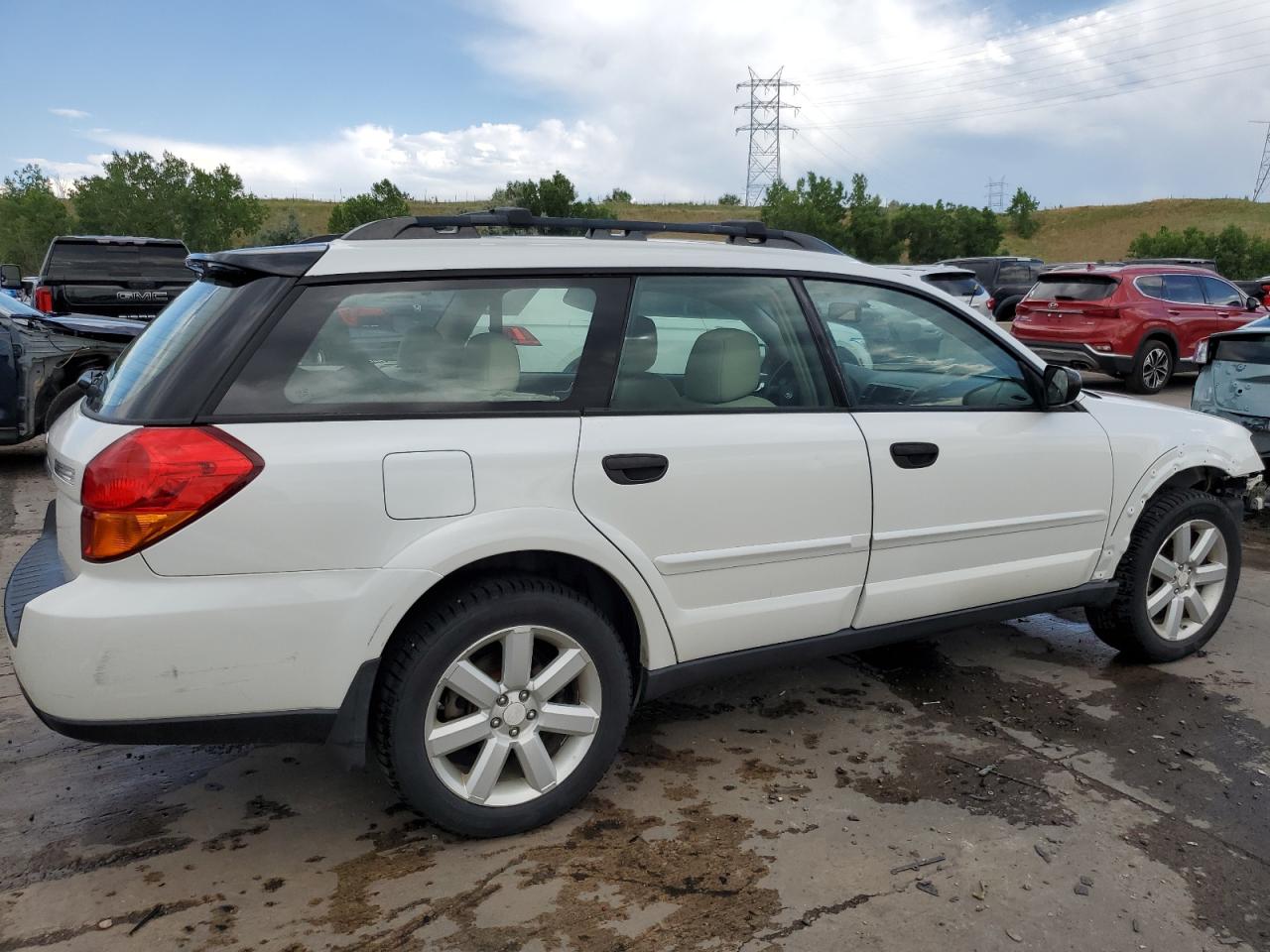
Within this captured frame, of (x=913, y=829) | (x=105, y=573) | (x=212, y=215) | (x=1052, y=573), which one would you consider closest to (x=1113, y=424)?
(x=1052, y=573)

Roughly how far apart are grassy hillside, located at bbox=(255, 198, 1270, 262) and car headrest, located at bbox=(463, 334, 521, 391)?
68.9 metres

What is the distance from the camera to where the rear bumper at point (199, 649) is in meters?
2.43

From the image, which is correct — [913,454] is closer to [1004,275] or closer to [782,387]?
[782,387]

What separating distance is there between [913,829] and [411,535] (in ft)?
5.67

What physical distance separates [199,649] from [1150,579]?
373 centimetres

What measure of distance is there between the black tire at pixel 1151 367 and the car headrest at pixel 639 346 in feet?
39.2

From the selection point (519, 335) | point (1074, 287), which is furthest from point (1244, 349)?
point (1074, 287)

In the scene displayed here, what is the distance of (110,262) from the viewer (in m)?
12.0

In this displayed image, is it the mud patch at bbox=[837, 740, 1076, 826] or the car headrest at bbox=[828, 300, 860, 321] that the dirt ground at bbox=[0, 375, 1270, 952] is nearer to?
the mud patch at bbox=[837, 740, 1076, 826]

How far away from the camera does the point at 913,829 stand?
9.82ft

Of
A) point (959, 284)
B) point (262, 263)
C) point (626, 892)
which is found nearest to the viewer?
point (626, 892)

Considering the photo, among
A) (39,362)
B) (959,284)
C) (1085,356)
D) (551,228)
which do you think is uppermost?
(959,284)

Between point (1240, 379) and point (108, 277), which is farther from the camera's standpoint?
point (108, 277)

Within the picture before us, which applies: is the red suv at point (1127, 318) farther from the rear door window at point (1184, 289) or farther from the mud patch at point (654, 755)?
the mud patch at point (654, 755)
